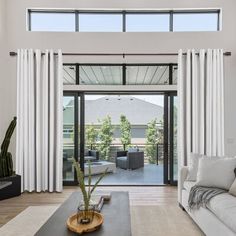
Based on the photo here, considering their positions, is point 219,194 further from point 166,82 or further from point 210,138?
point 166,82

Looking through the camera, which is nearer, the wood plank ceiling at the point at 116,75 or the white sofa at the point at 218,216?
the white sofa at the point at 218,216

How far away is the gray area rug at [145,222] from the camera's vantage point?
3212 mm

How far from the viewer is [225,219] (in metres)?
2.52

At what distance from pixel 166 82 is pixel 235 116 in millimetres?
1699

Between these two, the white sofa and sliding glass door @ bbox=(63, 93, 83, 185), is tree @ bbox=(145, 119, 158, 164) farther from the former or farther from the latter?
the white sofa

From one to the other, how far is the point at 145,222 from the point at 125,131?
21.0ft

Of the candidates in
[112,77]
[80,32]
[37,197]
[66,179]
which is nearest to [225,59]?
[112,77]

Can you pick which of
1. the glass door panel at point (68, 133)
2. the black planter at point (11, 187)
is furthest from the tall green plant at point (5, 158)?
the glass door panel at point (68, 133)

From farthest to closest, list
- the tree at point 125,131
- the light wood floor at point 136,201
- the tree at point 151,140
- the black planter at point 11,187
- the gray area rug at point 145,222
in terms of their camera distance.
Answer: the tree at point 125,131 < the tree at point 151,140 < the black planter at point 11,187 < the light wood floor at point 136,201 < the gray area rug at point 145,222

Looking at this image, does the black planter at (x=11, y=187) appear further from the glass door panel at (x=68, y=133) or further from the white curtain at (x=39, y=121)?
the glass door panel at (x=68, y=133)

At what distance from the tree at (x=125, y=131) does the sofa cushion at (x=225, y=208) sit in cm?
673

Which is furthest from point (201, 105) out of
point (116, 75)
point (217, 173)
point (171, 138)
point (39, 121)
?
point (39, 121)

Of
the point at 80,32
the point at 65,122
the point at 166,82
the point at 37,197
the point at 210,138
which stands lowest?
the point at 37,197

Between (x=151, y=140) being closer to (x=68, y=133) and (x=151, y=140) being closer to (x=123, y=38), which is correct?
(x=68, y=133)
